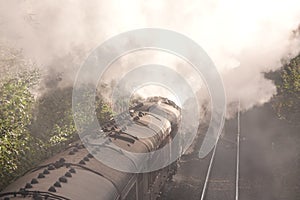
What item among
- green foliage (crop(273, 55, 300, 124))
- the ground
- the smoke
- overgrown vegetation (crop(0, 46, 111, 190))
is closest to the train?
overgrown vegetation (crop(0, 46, 111, 190))

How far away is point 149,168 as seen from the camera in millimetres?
8000

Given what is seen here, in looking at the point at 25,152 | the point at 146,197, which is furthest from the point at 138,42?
the point at 146,197

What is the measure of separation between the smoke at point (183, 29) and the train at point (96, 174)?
7.06 meters

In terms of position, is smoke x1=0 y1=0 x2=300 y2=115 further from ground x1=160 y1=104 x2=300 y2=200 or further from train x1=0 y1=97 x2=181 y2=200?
train x1=0 y1=97 x2=181 y2=200

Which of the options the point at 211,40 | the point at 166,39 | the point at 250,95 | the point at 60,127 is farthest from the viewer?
the point at 250,95

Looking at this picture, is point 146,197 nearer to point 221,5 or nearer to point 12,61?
point 12,61

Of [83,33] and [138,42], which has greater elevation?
[138,42]

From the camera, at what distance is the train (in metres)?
4.35

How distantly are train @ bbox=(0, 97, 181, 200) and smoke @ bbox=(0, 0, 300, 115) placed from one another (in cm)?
706

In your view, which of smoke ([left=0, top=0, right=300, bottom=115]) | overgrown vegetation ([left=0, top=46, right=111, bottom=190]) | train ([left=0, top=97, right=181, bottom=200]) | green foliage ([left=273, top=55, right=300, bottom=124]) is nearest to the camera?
train ([left=0, top=97, right=181, bottom=200])

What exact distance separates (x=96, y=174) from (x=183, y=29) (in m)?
19.7

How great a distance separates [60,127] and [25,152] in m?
2.62

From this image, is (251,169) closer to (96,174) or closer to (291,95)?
(291,95)

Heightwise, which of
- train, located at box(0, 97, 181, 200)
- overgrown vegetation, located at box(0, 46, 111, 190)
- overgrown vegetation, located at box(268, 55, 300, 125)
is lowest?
train, located at box(0, 97, 181, 200)
